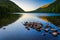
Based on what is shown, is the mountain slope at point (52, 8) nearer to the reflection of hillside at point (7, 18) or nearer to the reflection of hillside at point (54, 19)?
the reflection of hillside at point (54, 19)

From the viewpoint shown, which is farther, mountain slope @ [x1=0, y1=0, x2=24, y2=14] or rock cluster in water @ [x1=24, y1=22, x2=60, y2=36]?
mountain slope @ [x1=0, y1=0, x2=24, y2=14]

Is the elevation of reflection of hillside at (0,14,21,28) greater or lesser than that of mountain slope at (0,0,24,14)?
lesser

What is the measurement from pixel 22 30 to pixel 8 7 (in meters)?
0.61

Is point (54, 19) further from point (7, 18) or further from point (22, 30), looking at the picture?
point (7, 18)

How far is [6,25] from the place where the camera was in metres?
2.45

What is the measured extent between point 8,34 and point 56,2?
39.2 inches

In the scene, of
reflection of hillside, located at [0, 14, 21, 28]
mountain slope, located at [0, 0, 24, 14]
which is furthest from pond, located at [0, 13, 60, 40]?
mountain slope, located at [0, 0, 24, 14]

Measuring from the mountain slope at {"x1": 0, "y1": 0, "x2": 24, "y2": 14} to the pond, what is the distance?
4.3 inches

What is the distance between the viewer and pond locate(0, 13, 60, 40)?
2186 mm

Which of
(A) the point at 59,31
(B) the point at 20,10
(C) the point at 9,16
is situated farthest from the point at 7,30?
(A) the point at 59,31

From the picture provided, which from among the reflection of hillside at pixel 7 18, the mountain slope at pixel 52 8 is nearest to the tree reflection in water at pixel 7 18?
the reflection of hillside at pixel 7 18

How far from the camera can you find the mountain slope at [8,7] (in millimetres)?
2504

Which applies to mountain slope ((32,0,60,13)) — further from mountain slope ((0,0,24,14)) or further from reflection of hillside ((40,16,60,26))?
mountain slope ((0,0,24,14))

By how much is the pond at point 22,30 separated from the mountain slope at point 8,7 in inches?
4.3
